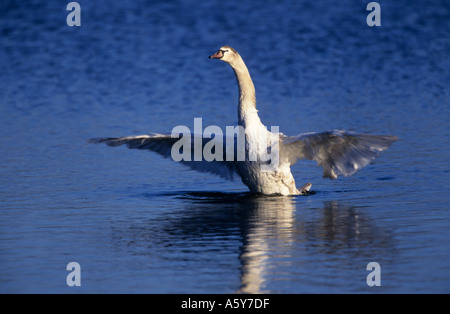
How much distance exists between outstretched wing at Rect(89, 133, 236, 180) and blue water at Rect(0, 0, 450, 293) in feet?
1.23

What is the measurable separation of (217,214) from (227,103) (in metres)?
10.2

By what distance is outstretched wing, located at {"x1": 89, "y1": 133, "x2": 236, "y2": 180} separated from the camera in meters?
13.6

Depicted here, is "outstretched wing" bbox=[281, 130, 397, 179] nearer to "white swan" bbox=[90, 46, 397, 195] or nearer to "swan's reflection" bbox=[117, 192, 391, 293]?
"white swan" bbox=[90, 46, 397, 195]

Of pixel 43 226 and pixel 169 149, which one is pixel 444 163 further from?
pixel 43 226

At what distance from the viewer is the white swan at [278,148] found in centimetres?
1244

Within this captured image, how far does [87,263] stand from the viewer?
30.9 ft

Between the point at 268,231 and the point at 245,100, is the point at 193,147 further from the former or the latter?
the point at 268,231

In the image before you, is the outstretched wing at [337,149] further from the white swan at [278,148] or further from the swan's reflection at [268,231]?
the swan's reflection at [268,231]

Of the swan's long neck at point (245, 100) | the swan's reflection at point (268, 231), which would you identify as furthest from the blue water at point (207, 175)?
the swan's long neck at point (245, 100)

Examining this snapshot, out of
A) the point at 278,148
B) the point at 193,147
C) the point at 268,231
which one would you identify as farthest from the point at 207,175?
the point at 268,231

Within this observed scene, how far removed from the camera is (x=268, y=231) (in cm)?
1073

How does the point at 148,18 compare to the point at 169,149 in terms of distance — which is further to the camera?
the point at 148,18

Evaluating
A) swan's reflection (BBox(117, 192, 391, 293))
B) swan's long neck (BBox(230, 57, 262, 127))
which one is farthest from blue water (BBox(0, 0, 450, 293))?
swan's long neck (BBox(230, 57, 262, 127))
